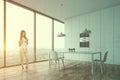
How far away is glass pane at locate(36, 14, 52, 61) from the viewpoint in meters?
9.50

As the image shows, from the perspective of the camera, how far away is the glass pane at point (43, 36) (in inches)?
374

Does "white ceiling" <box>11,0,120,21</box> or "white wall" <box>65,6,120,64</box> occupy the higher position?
"white ceiling" <box>11,0,120,21</box>

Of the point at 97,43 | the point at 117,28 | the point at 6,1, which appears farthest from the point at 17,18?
the point at 117,28

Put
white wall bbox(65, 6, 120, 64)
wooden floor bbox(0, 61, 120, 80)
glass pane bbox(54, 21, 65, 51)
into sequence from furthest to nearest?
glass pane bbox(54, 21, 65, 51) → white wall bbox(65, 6, 120, 64) → wooden floor bbox(0, 61, 120, 80)

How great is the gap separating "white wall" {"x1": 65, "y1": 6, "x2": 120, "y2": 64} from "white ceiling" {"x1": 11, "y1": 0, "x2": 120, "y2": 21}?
439 mm

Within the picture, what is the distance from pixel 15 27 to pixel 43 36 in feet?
7.33

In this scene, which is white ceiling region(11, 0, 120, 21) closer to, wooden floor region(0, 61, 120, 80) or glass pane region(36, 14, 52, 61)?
glass pane region(36, 14, 52, 61)

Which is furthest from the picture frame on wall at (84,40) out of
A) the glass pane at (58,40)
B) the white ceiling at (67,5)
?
the glass pane at (58,40)

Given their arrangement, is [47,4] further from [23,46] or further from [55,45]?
[55,45]

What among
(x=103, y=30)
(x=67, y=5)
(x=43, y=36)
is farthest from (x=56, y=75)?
(x=43, y=36)

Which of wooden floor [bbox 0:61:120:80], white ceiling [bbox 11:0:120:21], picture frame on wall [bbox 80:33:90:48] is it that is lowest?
wooden floor [bbox 0:61:120:80]

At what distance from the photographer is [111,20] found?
8.41 meters

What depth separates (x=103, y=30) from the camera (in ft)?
28.5

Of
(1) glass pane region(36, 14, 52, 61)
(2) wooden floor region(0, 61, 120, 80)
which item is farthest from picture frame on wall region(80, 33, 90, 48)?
(2) wooden floor region(0, 61, 120, 80)
